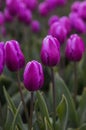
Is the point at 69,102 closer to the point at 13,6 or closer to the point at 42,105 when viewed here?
the point at 42,105

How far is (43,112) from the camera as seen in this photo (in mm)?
1501

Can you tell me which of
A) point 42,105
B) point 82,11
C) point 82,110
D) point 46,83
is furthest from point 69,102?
point 82,11

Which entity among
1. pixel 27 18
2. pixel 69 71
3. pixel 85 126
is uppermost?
pixel 27 18

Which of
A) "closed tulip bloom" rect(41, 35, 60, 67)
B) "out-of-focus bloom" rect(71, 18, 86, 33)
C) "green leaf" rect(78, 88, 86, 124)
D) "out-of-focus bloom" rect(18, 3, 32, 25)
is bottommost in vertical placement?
"green leaf" rect(78, 88, 86, 124)

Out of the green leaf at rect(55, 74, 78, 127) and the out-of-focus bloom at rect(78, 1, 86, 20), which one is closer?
the green leaf at rect(55, 74, 78, 127)

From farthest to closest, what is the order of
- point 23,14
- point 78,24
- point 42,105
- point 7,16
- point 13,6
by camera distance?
point 7,16
point 23,14
point 13,6
point 78,24
point 42,105

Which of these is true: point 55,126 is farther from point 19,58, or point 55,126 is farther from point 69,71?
point 69,71

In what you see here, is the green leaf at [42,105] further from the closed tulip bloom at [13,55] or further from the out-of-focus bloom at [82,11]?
the out-of-focus bloom at [82,11]

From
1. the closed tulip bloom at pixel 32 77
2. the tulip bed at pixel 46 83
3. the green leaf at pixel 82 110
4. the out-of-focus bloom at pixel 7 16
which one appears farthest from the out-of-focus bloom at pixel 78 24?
the closed tulip bloom at pixel 32 77

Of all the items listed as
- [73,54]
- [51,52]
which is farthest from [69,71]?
[51,52]

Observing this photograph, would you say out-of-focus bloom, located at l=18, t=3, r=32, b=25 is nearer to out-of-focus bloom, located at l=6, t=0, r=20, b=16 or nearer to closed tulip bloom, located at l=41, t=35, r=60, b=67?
out-of-focus bloom, located at l=6, t=0, r=20, b=16

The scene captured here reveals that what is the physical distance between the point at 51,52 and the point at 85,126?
→ 0.34 meters

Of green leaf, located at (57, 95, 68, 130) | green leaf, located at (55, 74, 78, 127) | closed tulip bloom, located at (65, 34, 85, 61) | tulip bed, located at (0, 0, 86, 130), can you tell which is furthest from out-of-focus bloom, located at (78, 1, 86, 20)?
green leaf, located at (57, 95, 68, 130)

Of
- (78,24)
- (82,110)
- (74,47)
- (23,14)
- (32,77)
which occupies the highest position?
(23,14)
